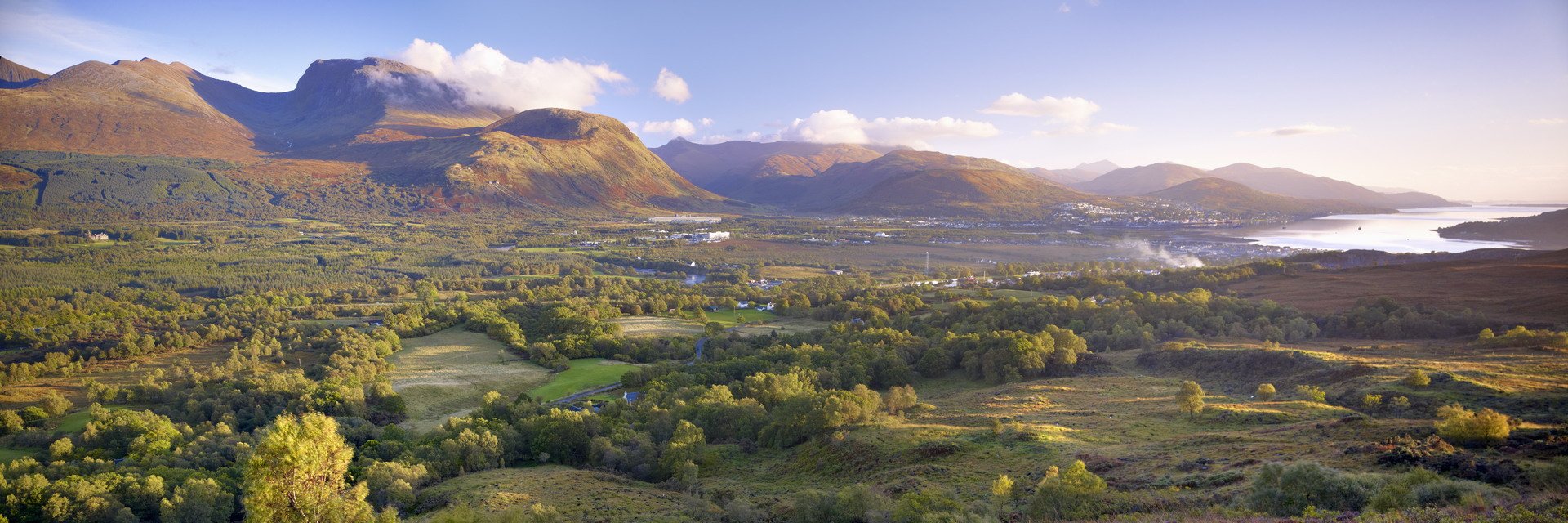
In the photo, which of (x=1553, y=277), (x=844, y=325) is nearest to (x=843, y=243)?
(x=844, y=325)

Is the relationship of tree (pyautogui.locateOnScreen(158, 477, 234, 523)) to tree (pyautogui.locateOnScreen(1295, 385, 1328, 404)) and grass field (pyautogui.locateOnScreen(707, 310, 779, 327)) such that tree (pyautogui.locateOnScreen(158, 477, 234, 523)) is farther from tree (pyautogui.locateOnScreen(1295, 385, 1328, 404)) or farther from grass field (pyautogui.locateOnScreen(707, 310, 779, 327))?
tree (pyautogui.locateOnScreen(1295, 385, 1328, 404))

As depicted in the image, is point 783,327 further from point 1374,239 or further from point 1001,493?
point 1374,239

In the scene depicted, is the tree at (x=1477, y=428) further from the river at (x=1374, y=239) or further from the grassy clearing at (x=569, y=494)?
the river at (x=1374, y=239)

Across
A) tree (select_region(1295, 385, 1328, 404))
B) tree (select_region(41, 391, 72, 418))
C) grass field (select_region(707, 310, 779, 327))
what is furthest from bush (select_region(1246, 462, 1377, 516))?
tree (select_region(41, 391, 72, 418))

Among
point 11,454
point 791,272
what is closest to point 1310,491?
point 11,454

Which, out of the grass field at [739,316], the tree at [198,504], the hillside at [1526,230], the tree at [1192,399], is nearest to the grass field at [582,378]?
the grass field at [739,316]

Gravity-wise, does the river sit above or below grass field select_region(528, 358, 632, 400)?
above

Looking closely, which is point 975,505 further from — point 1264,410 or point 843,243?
point 843,243
